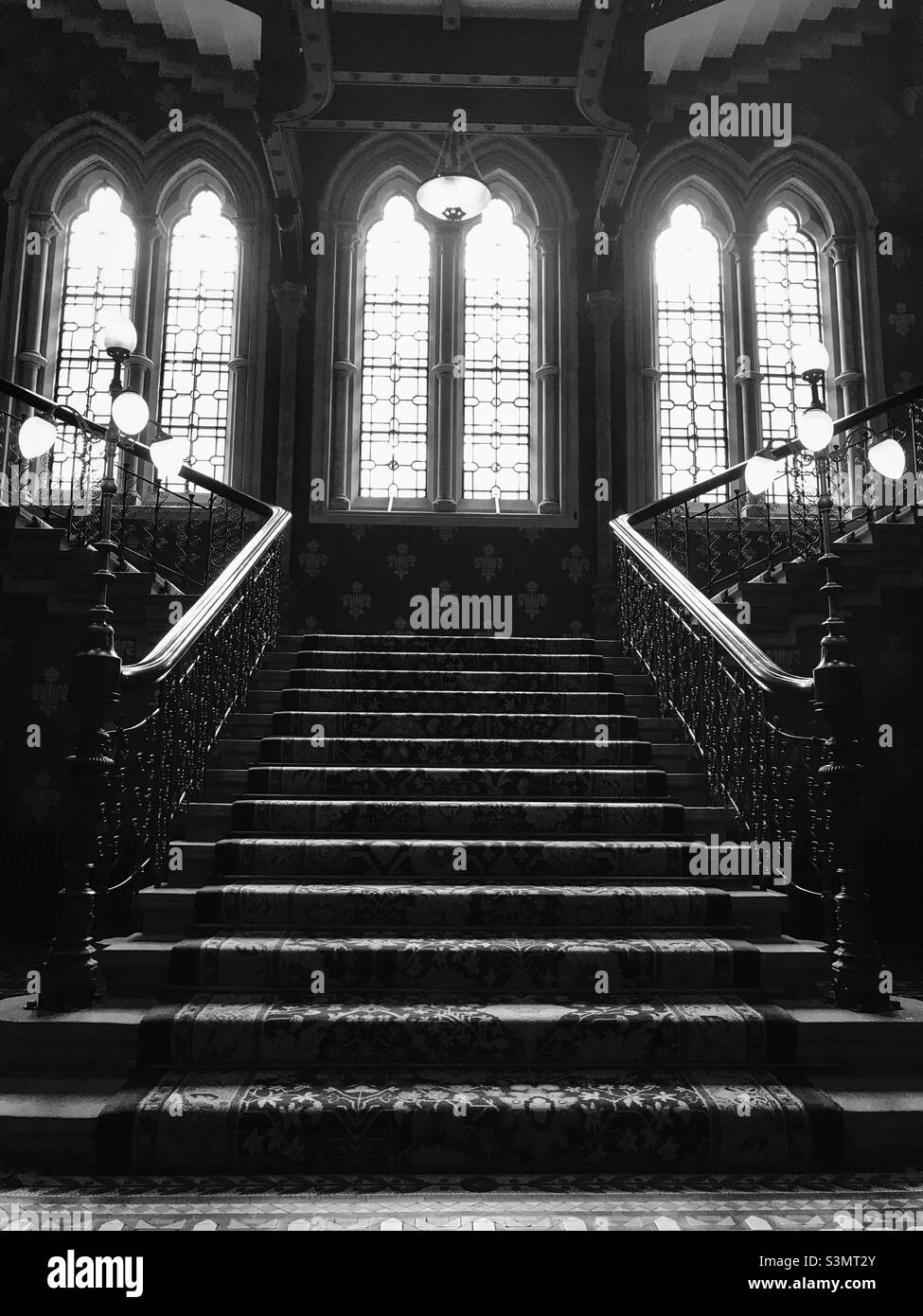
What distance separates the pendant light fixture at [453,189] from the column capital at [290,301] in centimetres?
318

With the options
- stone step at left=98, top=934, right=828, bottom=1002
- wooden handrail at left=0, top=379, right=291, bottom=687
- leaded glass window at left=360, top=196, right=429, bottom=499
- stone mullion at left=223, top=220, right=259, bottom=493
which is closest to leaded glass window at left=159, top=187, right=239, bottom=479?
stone mullion at left=223, top=220, right=259, bottom=493

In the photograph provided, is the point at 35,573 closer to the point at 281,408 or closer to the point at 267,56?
the point at 281,408

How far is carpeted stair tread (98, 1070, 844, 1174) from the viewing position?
265 cm

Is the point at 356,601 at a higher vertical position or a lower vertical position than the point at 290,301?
lower

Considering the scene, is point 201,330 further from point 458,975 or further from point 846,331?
point 458,975

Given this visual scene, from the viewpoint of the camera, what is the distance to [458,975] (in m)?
3.34

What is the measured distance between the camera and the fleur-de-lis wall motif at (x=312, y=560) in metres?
8.70

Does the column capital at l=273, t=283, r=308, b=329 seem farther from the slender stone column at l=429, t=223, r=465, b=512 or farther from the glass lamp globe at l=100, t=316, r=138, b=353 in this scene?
the glass lamp globe at l=100, t=316, r=138, b=353

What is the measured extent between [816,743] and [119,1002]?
2.77 metres

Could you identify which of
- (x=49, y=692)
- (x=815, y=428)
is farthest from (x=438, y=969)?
(x=49, y=692)

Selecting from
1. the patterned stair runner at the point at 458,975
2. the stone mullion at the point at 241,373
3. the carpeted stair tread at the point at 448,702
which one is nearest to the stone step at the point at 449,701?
the carpeted stair tread at the point at 448,702

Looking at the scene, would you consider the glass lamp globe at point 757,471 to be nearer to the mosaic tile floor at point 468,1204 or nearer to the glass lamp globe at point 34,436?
the mosaic tile floor at point 468,1204

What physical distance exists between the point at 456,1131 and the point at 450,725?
8.72 ft

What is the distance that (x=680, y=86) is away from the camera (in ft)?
31.0
